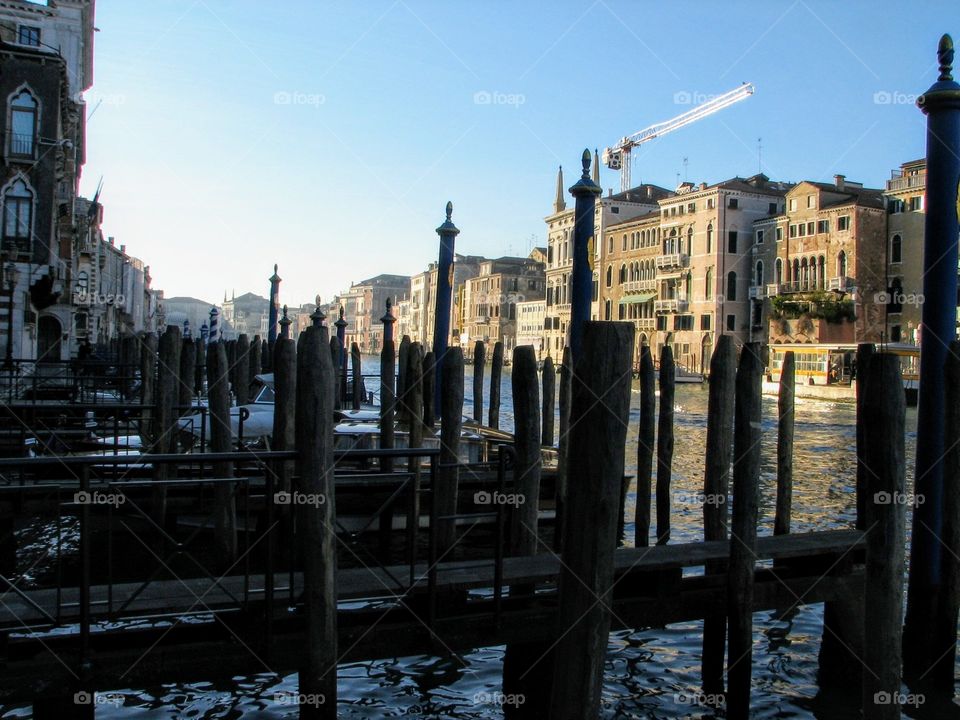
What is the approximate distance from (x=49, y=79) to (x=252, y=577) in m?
24.9

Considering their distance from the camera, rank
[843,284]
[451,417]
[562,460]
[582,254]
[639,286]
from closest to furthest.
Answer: [451,417], [562,460], [582,254], [843,284], [639,286]

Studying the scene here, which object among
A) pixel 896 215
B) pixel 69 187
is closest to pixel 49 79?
pixel 69 187

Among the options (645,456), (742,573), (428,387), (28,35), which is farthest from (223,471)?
(28,35)

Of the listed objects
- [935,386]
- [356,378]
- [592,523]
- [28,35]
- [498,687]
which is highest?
[28,35]

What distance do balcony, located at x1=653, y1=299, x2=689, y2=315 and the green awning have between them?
29.0 inches

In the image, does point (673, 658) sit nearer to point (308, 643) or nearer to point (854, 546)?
point (854, 546)

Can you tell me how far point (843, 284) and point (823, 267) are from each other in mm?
2125

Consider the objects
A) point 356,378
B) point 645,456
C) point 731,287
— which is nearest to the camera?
point 645,456

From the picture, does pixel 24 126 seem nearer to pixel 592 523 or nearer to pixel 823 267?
pixel 592 523

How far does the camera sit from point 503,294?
9031cm

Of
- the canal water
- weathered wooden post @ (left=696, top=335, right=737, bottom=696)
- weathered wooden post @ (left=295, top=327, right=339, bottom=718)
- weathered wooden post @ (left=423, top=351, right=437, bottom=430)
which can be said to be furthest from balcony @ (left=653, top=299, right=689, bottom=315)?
weathered wooden post @ (left=295, top=327, right=339, bottom=718)

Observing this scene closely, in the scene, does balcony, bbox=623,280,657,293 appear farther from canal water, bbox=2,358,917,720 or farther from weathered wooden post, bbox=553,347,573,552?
canal water, bbox=2,358,917,720

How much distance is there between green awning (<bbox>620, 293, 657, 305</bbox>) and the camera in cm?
6308

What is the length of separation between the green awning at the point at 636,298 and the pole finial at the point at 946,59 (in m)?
56.4
